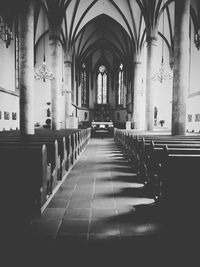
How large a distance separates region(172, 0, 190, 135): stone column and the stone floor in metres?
6.31

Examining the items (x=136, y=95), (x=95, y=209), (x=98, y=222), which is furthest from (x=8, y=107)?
(x=98, y=222)

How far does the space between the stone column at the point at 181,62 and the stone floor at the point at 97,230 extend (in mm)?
6307

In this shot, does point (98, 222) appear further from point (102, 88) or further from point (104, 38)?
point (102, 88)

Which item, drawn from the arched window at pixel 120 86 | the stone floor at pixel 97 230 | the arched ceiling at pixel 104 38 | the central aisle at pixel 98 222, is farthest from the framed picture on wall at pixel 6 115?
the arched window at pixel 120 86

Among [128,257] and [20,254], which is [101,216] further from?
[20,254]

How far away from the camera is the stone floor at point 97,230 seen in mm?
3018

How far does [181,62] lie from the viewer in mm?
11625

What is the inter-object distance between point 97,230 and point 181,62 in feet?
33.0

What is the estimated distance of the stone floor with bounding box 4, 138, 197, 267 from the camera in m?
3.02

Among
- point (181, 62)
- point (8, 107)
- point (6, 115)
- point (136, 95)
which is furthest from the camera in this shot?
point (136, 95)

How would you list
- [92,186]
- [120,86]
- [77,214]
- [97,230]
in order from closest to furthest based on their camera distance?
[97,230], [77,214], [92,186], [120,86]

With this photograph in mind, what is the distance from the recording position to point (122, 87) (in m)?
38.0

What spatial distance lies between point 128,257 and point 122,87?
3622 centimetres

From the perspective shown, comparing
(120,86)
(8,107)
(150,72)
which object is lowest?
(8,107)
